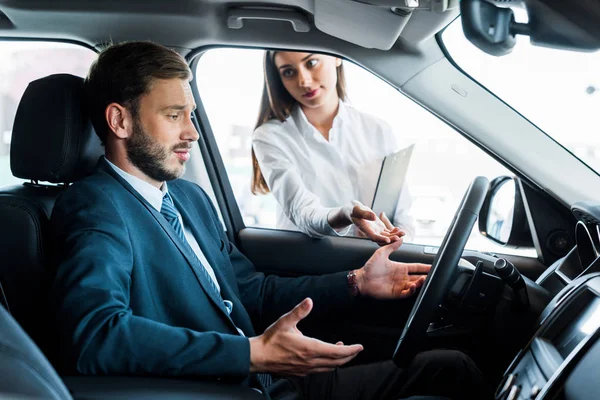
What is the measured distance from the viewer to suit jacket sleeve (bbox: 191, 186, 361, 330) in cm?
201

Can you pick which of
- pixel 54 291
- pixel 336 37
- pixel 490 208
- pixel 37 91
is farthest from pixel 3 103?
pixel 490 208

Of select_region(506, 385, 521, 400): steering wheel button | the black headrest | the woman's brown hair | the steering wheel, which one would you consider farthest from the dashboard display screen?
the woman's brown hair

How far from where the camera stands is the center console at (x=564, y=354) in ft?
4.21

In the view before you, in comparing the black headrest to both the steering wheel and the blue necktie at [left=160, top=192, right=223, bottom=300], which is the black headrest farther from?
the steering wheel

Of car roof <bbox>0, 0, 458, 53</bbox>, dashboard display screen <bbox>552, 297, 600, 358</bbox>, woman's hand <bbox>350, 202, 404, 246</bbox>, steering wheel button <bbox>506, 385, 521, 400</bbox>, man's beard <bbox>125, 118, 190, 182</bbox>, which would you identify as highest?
car roof <bbox>0, 0, 458, 53</bbox>

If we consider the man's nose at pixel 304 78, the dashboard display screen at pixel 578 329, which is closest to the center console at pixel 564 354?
the dashboard display screen at pixel 578 329

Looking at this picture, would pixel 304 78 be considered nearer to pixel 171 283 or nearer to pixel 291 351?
pixel 171 283

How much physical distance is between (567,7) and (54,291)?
1.12 meters

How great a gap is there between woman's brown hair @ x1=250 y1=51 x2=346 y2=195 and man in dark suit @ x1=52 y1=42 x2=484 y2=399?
73cm

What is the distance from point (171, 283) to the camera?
1.66 m

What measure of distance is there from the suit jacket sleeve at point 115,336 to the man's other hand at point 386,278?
2.02ft

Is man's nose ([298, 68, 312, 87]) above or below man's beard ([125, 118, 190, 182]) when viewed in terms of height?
above

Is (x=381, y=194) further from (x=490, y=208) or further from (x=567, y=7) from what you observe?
(x=567, y=7)

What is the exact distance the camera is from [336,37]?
7.14 feet
